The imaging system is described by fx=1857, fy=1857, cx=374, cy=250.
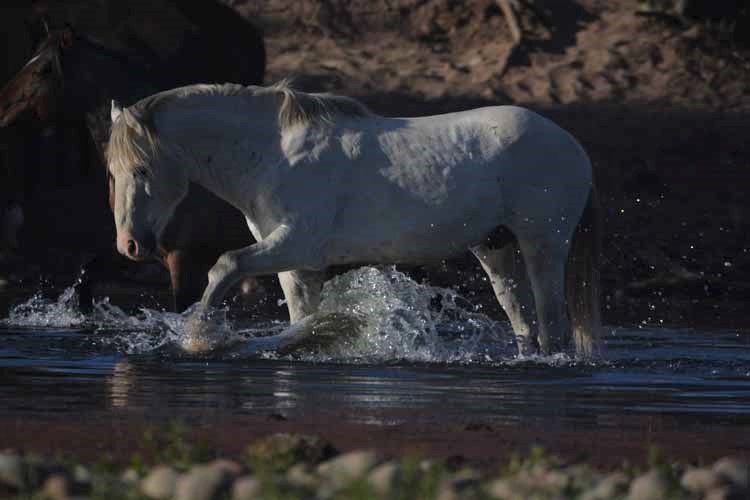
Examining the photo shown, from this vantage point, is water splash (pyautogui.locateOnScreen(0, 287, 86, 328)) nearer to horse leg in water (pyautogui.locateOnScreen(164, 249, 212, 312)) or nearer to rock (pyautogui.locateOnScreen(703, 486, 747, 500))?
horse leg in water (pyautogui.locateOnScreen(164, 249, 212, 312))

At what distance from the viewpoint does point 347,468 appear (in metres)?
4.61

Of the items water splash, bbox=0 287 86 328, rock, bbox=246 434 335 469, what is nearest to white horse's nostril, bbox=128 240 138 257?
water splash, bbox=0 287 86 328

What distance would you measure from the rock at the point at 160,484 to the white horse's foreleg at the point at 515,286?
519 centimetres

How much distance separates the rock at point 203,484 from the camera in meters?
4.15

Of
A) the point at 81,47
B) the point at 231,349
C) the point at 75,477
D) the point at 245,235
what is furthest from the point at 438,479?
the point at 81,47

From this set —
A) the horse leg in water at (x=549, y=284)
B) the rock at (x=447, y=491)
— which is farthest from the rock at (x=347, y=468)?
the horse leg in water at (x=549, y=284)

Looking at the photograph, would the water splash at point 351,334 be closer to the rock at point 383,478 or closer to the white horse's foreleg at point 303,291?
the white horse's foreleg at point 303,291

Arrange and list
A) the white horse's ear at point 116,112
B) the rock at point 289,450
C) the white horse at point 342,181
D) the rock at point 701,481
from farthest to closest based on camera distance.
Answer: the white horse's ear at point 116,112
the white horse at point 342,181
the rock at point 289,450
the rock at point 701,481

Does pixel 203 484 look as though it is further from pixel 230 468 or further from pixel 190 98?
pixel 190 98

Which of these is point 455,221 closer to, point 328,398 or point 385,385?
point 385,385

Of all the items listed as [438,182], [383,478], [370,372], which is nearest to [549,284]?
[438,182]

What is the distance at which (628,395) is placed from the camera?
24.4 feet

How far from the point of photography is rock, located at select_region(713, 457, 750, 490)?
4719 millimetres

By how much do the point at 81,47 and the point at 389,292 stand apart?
3059 mm
